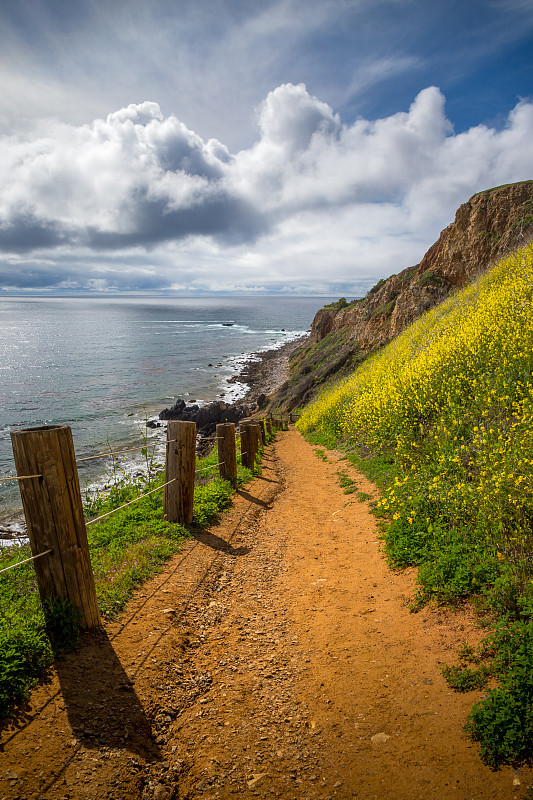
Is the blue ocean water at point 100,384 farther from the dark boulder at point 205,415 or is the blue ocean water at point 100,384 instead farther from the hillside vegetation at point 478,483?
the hillside vegetation at point 478,483

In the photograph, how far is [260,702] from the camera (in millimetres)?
3381

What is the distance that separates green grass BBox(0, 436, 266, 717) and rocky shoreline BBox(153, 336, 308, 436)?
14.4 metres

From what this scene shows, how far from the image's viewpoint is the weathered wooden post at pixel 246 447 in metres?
11.5

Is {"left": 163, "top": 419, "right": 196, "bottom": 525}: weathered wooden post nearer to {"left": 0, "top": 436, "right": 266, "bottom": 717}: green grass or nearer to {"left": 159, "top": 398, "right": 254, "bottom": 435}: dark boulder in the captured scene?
{"left": 0, "top": 436, "right": 266, "bottom": 717}: green grass

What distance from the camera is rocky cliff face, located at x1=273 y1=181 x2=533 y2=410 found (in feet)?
68.4

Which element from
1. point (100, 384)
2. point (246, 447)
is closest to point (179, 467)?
point (246, 447)

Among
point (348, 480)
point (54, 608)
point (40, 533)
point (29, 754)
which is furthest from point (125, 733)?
point (348, 480)

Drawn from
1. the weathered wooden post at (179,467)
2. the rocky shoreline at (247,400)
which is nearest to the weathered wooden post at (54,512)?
the weathered wooden post at (179,467)

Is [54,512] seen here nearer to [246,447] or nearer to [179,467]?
[179,467]

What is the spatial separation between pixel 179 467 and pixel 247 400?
3316 cm

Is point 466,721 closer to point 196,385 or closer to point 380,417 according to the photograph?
point 380,417

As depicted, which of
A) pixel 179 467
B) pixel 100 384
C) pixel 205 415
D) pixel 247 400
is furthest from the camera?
pixel 100 384

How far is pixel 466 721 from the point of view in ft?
9.19

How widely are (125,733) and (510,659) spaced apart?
297 centimetres
